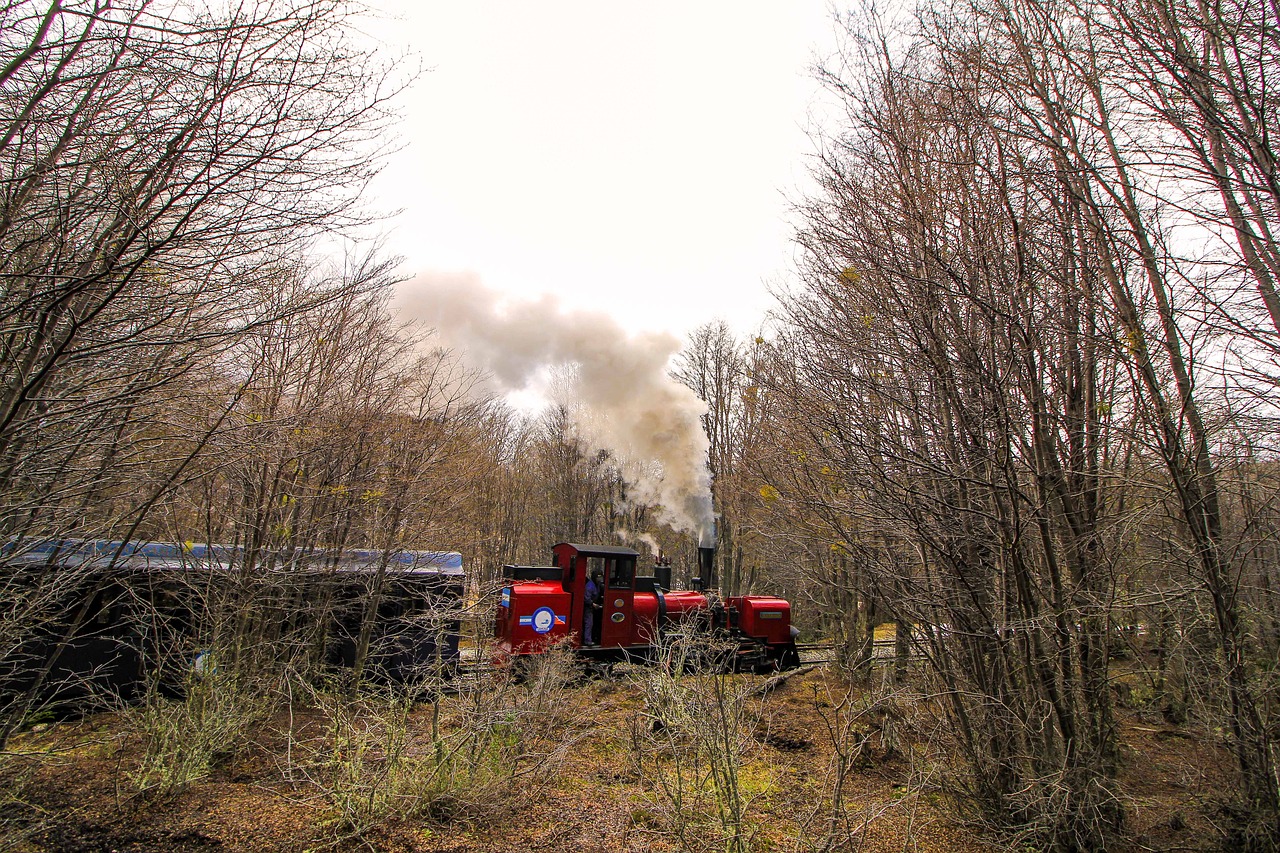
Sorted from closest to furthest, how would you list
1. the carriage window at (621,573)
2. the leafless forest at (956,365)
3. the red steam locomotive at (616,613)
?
the leafless forest at (956,365) < the red steam locomotive at (616,613) < the carriage window at (621,573)

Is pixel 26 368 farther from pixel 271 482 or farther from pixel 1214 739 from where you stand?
pixel 1214 739

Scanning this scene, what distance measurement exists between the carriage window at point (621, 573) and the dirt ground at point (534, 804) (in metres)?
4.51

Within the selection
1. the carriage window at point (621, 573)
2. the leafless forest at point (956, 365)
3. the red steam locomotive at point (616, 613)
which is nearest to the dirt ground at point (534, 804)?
the leafless forest at point (956, 365)

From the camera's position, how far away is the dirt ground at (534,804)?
4184mm

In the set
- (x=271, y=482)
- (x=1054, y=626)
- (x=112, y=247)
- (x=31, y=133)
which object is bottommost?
(x=1054, y=626)

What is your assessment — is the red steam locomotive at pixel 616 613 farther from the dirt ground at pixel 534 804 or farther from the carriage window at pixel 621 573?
the dirt ground at pixel 534 804

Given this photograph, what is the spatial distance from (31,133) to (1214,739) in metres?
7.37

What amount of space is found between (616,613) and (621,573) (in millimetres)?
747

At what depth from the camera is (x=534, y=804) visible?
5438 millimetres

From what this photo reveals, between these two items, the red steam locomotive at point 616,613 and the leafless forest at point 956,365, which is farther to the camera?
the red steam locomotive at point 616,613

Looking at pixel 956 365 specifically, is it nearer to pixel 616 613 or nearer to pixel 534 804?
pixel 534 804

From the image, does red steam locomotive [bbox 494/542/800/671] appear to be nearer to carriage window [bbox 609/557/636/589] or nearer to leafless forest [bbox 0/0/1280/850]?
carriage window [bbox 609/557/636/589]

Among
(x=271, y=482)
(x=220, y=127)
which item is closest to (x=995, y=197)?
(x=220, y=127)

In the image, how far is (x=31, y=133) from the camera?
2379 millimetres
